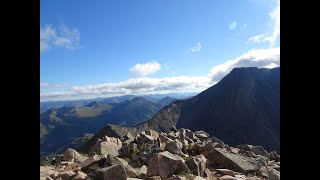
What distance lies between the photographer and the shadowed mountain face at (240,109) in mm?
138000

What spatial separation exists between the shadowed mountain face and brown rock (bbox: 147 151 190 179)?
397ft

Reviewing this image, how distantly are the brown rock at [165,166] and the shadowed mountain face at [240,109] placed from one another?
12090cm

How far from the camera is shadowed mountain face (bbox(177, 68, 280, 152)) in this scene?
138 meters

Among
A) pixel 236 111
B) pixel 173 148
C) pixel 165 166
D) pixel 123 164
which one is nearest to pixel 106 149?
pixel 173 148

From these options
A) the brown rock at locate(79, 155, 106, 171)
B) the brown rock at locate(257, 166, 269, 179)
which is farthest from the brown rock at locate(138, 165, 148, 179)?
the brown rock at locate(257, 166, 269, 179)

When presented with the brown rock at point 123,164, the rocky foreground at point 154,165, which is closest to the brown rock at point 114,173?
the rocky foreground at point 154,165

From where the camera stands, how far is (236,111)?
159375 mm

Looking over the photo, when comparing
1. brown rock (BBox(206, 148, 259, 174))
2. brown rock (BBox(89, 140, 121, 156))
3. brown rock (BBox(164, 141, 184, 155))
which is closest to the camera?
brown rock (BBox(206, 148, 259, 174))

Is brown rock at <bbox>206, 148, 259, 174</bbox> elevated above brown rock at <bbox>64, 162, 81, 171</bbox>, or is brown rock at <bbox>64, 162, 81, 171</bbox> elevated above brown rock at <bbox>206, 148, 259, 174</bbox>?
brown rock at <bbox>64, 162, 81, 171</bbox>

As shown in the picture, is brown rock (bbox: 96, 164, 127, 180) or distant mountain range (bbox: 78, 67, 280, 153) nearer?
brown rock (bbox: 96, 164, 127, 180)

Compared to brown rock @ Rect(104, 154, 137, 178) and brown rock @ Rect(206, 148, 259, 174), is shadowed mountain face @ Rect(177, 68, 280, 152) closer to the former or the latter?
brown rock @ Rect(206, 148, 259, 174)
